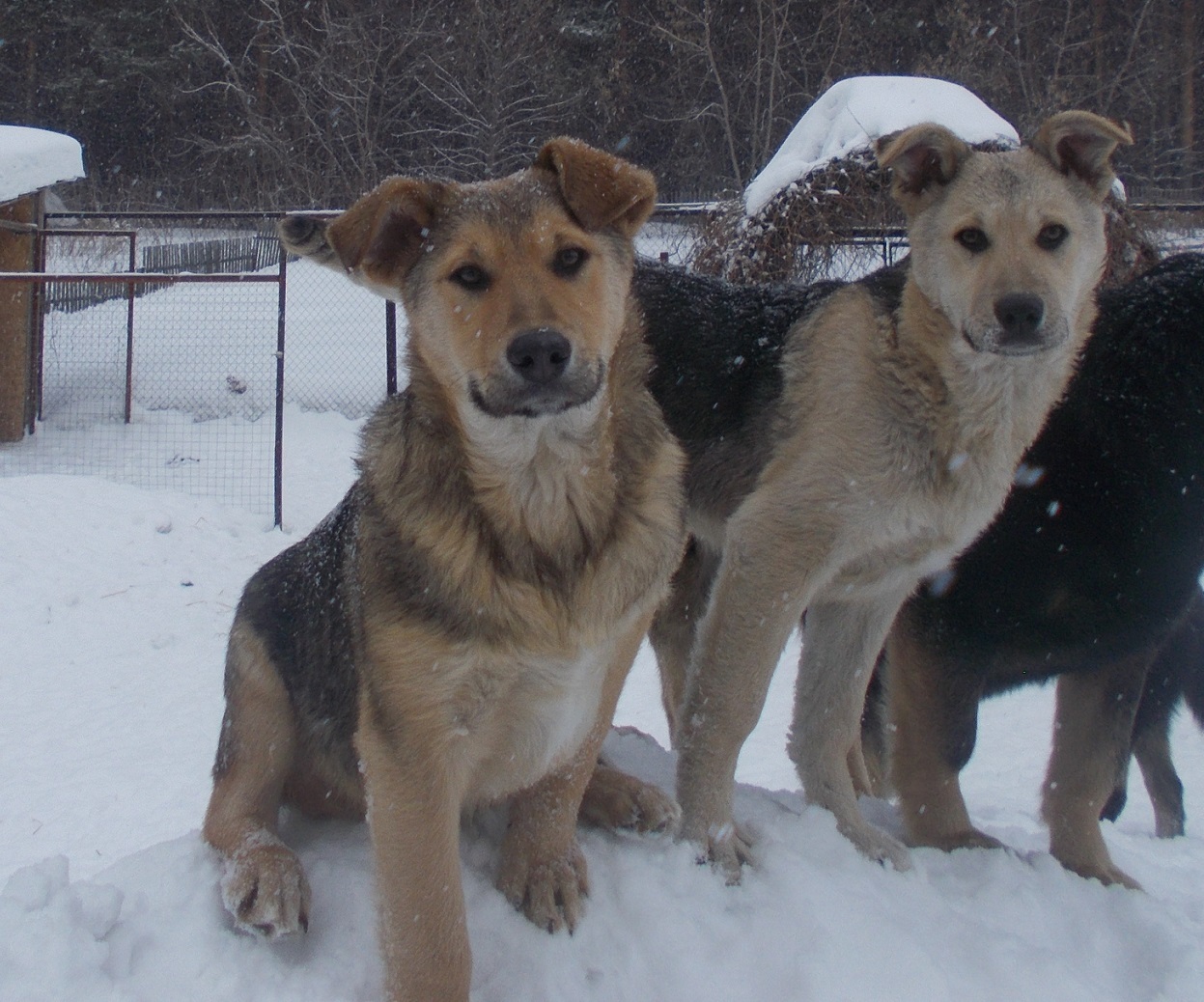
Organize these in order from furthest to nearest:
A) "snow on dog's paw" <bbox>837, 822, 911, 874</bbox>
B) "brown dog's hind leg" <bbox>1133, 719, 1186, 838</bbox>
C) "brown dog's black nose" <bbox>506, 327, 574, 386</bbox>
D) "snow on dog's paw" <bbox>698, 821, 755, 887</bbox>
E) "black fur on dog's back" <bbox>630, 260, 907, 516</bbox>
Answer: "brown dog's hind leg" <bbox>1133, 719, 1186, 838</bbox> → "black fur on dog's back" <bbox>630, 260, 907, 516</bbox> → "snow on dog's paw" <bbox>837, 822, 911, 874</bbox> → "snow on dog's paw" <bbox>698, 821, 755, 887</bbox> → "brown dog's black nose" <bbox>506, 327, 574, 386</bbox>

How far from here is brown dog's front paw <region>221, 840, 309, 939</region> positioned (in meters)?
2.79

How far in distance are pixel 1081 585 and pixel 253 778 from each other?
115 inches

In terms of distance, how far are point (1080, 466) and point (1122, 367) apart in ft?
1.38

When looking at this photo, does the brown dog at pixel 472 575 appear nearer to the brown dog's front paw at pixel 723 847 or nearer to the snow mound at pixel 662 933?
the snow mound at pixel 662 933

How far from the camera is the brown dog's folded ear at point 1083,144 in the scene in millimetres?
3658

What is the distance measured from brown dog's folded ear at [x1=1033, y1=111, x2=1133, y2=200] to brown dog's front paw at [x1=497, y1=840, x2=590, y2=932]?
2.87 meters

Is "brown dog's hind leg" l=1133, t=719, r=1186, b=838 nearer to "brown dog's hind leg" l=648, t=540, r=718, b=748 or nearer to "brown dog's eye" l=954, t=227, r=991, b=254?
"brown dog's hind leg" l=648, t=540, r=718, b=748

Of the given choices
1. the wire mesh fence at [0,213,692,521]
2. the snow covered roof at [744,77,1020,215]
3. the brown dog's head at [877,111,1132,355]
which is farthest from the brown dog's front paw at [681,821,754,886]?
the wire mesh fence at [0,213,692,521]

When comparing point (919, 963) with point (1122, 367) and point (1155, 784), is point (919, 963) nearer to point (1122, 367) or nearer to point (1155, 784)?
point (1122, 367)

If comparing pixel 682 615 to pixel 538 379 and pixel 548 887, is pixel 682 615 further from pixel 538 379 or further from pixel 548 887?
pixel 538 379

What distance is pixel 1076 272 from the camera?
3.60 metres

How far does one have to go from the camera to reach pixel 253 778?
321 cm

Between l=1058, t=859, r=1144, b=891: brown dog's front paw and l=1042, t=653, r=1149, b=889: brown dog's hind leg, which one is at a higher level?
l=1042, t=653, r=1149, b=889: brown dog's hind leg

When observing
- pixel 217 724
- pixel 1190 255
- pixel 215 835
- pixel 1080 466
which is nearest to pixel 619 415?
pixel 215 835
